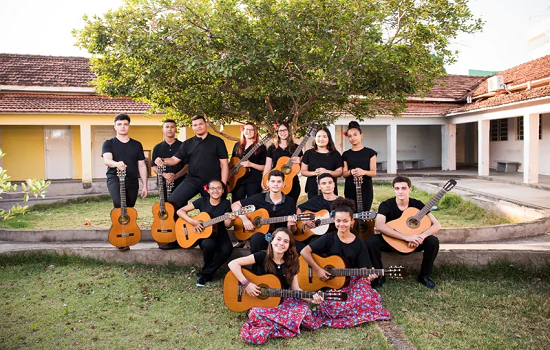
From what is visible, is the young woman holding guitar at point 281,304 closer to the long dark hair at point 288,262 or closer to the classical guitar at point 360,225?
the long dark hair at point 288,262

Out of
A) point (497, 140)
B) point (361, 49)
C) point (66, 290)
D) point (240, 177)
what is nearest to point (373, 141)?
point (497, 140)

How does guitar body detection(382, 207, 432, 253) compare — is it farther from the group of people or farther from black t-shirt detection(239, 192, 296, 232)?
black t-shirt detection(239, 192, 296, 232)

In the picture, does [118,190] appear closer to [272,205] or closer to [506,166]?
[272,205]

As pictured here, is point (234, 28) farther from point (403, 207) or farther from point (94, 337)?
point (94, 337)

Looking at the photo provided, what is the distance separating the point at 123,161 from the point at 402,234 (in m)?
3.97

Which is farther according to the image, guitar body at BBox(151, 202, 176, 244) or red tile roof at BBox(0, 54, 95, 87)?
red tile roof at BBox(0, 54, 95, 87)

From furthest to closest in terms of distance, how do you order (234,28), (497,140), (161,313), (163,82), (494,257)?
1. (497,140)
2. (163,82)
3. (234,28)
4. (494,257)
5. (161,313)

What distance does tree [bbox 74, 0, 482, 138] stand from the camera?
8078 mm

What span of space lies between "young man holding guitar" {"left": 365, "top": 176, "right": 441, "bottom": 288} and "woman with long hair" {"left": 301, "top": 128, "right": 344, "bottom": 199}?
40.4 inches

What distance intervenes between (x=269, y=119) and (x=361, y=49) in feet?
11.0

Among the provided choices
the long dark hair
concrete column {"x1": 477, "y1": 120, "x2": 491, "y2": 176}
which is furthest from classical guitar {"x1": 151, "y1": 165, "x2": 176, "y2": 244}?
concrete column {"x1": 477, "y1": 120, "x2": 491, "y2": 176}

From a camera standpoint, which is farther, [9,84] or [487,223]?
[9,84]

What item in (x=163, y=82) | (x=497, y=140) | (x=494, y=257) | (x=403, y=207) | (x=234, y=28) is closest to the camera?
(x=403, y=207)

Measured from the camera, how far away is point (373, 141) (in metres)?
23.3
